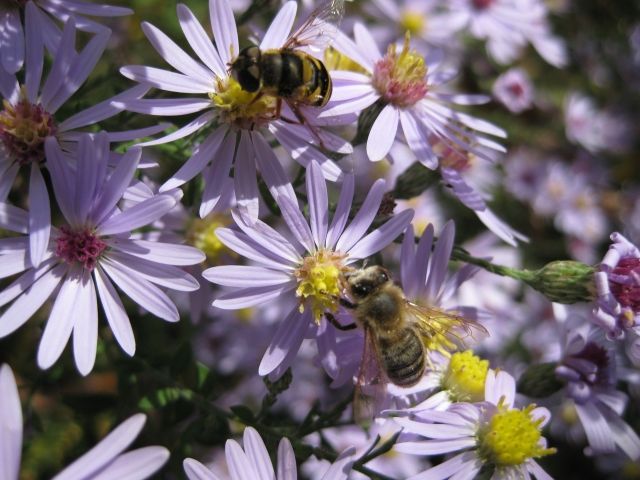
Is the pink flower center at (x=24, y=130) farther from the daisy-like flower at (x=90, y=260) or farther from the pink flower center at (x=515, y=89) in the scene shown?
the pink flower center at (x=515, y=89)

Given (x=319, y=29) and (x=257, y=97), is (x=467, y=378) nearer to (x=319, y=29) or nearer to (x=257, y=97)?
(x=257, y=97)

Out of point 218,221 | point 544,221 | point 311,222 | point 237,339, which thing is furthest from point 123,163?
point 544,221

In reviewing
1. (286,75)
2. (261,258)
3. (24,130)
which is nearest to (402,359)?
(261,258)

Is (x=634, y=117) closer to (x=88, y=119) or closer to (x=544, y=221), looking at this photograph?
(x=544, y=221)

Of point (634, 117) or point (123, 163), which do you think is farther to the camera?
point (634, 117)

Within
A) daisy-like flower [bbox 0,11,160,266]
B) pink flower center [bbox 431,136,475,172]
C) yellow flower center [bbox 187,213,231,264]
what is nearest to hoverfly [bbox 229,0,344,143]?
daisy-like flower [bbox 0,11,160,266]

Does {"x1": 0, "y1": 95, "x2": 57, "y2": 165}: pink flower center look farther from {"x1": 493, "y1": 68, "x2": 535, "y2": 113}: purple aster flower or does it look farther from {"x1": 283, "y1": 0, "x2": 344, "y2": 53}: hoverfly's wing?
{"x1": 493, "y1": 68, "x2": 535, "y2": 113}: purple aster flower
